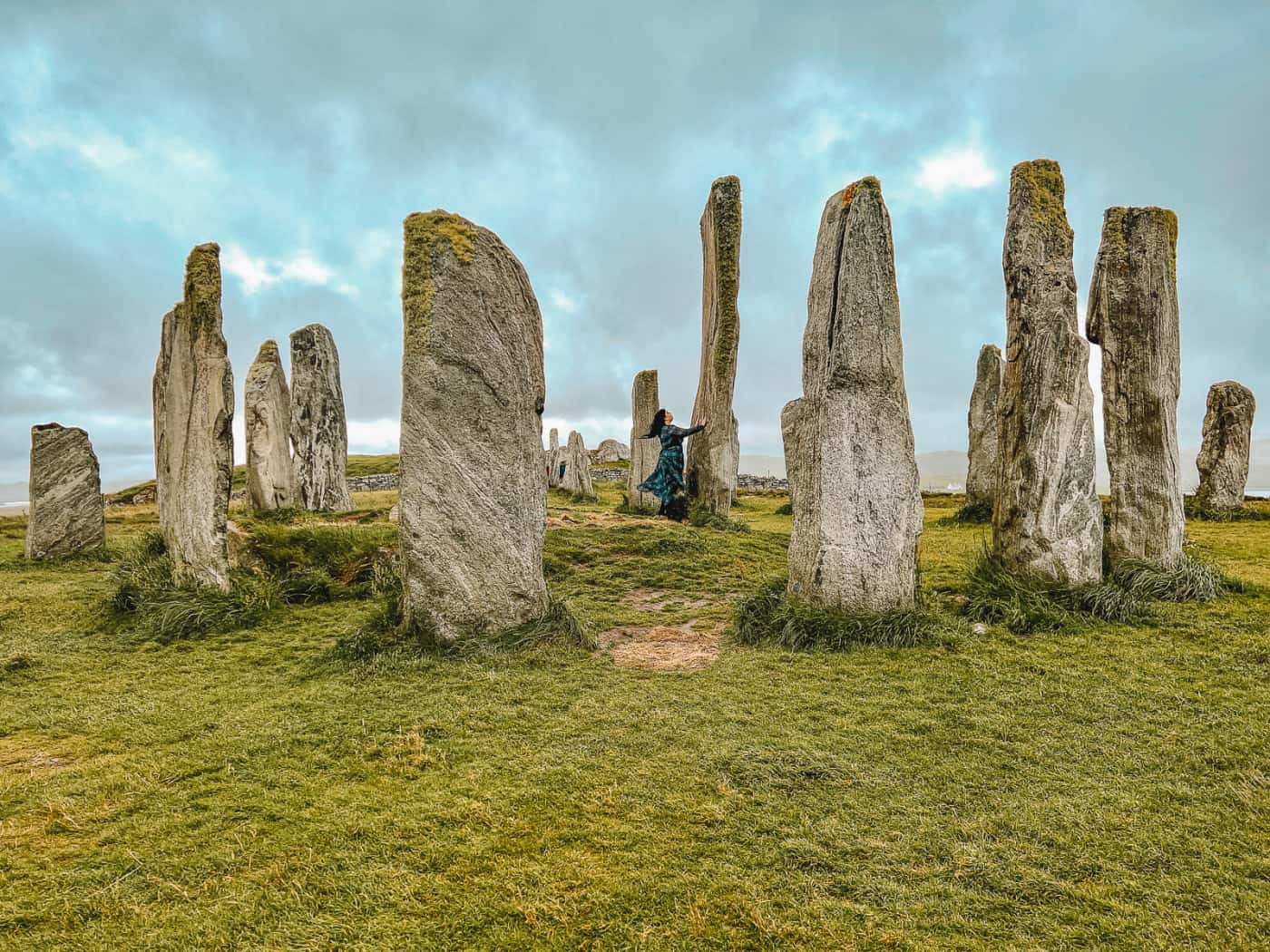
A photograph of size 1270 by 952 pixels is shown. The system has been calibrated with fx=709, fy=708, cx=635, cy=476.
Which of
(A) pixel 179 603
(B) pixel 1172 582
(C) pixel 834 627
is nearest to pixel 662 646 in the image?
(C) pixel 834 627

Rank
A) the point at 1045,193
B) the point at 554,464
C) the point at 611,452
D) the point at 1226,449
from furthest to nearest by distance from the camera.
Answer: the point at 611,452 → the point at 554,464 → the point at 1226,449 → the point at 1045,193

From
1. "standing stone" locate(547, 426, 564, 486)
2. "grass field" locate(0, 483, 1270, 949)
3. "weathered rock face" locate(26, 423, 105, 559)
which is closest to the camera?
"grass field" locate(0, 483, 1270, 949)

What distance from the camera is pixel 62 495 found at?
33.4ft

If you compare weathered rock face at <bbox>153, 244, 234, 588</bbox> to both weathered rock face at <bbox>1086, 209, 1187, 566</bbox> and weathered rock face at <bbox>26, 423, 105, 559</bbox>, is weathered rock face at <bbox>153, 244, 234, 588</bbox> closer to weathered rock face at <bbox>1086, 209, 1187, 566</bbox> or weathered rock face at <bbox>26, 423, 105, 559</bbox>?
weathered rock face at <bbox>26, 423, 105, 559</bbox>

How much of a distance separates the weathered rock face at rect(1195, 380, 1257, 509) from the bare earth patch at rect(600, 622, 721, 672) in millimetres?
12527

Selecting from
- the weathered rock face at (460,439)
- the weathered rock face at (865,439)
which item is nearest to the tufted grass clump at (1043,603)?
the weathered rock face at (865,439)

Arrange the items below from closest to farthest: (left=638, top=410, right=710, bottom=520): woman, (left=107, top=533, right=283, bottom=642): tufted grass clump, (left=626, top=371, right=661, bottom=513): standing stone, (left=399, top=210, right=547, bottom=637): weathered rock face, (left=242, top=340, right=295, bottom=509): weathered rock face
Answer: (left=399, top=210, right=547, bottom=637): weathered rock face < (left=107, top=533, right=283, bottom=642): tufted grass clump < (left=638, top=410, right=710, bottom=520): woman < (left=242, top=340, right=295, bottom=509): weathered rock face < (left=626, top=371, right=661, bottom=513): standing stone

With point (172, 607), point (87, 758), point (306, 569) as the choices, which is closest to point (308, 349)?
point (306, 569)

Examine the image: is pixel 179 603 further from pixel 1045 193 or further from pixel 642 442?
pixel 642 442

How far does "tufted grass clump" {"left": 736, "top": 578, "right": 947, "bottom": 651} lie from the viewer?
557 centimetres

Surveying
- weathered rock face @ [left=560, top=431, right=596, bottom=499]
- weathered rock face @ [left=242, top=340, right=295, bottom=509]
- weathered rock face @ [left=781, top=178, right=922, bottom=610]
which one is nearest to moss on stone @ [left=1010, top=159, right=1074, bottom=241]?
weathered rock face @ [left=781, top=178, right=922, bottom=610]

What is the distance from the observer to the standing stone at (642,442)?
14.3 metres

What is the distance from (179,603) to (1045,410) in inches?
323

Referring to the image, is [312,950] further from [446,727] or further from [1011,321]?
[1011,321]
